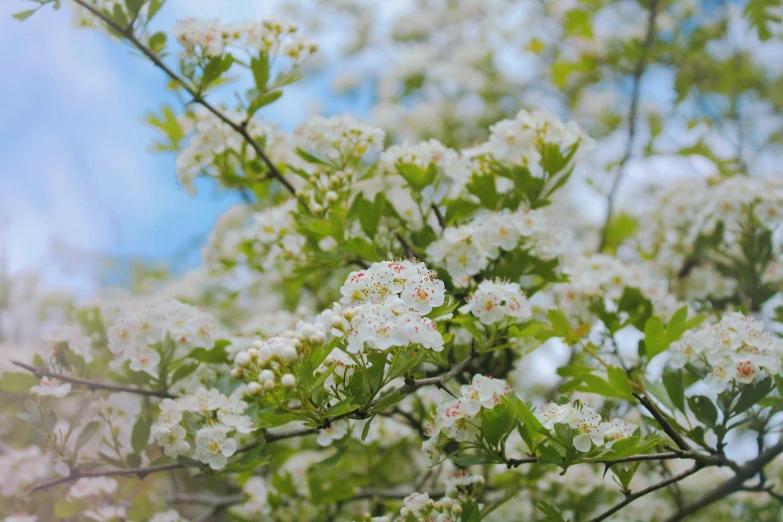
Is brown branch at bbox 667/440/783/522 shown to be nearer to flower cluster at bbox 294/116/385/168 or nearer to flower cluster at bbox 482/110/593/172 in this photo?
flower cluster at bbox 482/110/593/172

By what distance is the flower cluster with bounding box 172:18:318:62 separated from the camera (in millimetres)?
1874

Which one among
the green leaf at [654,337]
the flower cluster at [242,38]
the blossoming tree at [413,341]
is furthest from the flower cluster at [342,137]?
the green leaf at [654,337]

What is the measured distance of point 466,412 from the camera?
1.40 meters

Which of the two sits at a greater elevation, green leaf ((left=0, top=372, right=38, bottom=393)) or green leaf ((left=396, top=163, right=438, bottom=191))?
green leaf ((left=396, top=163, right=438, bottom=191))

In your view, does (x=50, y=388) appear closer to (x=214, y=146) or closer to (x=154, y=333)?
(x=154, y=333)

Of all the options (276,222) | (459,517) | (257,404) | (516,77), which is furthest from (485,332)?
(516,77)

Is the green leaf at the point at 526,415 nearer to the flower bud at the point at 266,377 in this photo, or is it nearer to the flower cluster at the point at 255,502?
the flower bud at the point at 266,377

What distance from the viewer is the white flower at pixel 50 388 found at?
1.67 meters

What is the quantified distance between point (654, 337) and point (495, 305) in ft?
1.41

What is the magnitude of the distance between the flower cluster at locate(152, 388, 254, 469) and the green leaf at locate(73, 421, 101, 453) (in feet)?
0.73

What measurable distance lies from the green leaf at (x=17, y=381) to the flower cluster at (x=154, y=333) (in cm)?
20

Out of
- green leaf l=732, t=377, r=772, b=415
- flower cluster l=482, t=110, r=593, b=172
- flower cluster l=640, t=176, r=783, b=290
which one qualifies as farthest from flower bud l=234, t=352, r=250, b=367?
flower cluster l=640, t=176, r=783, b=290

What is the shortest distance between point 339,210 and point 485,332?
521 millimetres

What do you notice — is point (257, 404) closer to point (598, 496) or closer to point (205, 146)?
point (205, 146)
